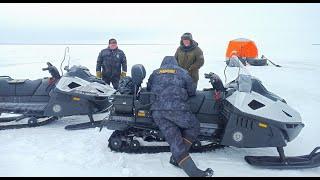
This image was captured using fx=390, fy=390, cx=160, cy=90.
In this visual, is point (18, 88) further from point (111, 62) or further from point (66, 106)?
point (111, 62)

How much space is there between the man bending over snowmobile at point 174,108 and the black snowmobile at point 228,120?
30cm

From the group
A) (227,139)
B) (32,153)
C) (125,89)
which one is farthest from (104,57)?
(227,139)

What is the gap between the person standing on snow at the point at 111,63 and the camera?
7.67 meters

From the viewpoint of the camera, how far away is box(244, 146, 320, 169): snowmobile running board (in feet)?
15.2

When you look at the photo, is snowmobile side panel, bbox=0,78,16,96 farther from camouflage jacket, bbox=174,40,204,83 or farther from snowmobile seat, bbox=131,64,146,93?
camouflage jacket, bbox=174,40,204,83

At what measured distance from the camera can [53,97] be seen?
6.48 metres

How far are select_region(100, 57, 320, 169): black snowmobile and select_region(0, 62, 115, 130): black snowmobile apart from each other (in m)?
1.20

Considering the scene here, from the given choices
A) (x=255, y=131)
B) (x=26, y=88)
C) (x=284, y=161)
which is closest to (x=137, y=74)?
(x=255, y=131)

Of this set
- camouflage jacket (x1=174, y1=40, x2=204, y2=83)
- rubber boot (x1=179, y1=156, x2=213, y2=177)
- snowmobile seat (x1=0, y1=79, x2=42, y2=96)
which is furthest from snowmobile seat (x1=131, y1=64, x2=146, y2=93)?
snowmobile seat (x1=0, y1=79, x2=42, y2=96)

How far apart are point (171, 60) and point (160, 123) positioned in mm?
806

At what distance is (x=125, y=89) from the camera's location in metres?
5.35

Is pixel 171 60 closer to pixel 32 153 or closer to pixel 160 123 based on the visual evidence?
pixel 160 123

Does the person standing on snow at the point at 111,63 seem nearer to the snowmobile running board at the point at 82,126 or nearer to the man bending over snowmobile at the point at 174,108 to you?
the snowmobile running board at the point at 82,126

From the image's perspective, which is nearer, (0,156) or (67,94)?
(0,156)
